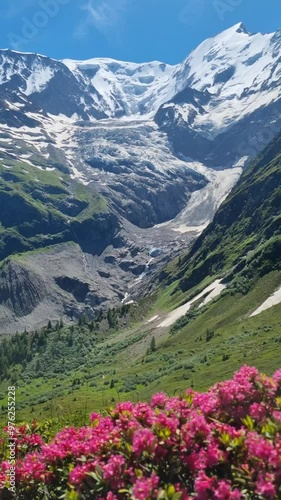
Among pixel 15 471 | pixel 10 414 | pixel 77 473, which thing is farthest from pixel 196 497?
pixel 10 414

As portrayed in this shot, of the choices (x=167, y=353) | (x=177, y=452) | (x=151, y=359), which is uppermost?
(x=177, y=452)

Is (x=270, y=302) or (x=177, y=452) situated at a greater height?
(x=177, y=452)

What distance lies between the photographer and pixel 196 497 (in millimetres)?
7273

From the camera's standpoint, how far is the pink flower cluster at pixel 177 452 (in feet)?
23.6

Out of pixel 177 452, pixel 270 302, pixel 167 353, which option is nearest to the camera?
pixel 177 452

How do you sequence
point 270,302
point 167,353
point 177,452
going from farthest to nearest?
1. point 270,302
2. point 167,353
3. point 177,452

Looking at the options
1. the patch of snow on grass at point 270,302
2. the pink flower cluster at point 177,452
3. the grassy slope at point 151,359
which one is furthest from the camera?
the patch of snow on grass at point 270,302

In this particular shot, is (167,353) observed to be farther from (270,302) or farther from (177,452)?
(177,452)

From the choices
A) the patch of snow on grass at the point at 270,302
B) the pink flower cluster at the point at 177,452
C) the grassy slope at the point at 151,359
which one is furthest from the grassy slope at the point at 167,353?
the pink flower cluster at the point at 177,452

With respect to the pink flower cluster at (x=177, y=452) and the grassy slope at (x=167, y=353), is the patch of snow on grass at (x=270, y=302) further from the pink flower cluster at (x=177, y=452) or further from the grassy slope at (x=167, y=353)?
the pink flower cluster at (x=177, y=452)

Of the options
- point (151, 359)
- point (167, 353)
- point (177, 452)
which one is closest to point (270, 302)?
point (167, 353)

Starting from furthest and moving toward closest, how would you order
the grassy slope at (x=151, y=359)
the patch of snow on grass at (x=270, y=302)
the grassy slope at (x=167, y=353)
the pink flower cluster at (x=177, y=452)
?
the patch of snow on grass at (x=270, y=302) → the grassy slope at (x=167, y=353) → the grassy slope at (x=151, y=359) → the pink flower cluster at (x=177, y=452)

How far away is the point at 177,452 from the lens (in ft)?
26.6

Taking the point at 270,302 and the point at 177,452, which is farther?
the point at 270,302
